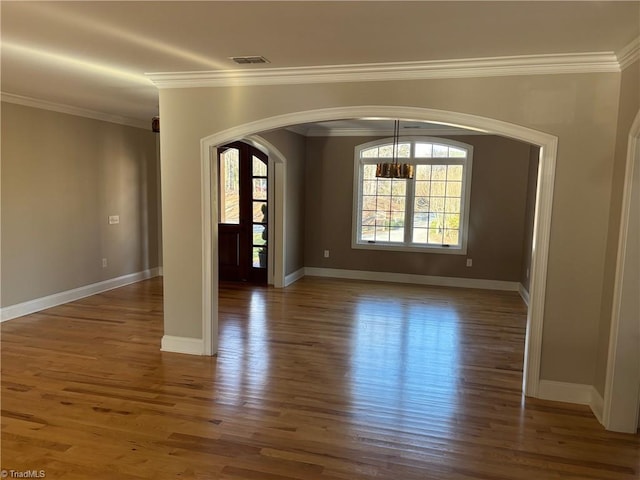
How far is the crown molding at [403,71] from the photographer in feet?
10.5

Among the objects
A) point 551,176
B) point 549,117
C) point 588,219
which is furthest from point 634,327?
point 549,117

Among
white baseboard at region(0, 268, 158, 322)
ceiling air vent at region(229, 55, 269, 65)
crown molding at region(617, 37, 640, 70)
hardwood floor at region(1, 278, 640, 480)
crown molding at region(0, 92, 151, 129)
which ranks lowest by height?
hardwood floor at region(1, 278, 640, 480)

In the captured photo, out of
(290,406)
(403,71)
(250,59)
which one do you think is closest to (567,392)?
(290,406)

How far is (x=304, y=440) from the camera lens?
115 inches

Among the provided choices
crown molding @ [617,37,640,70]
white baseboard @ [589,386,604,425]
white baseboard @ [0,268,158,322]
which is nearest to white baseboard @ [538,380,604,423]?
white baseboard @ [589,386,604,425]

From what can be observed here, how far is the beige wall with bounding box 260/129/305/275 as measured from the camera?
7090 mm

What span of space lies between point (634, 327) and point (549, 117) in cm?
155

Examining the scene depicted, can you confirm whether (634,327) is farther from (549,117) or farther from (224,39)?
(224,39)

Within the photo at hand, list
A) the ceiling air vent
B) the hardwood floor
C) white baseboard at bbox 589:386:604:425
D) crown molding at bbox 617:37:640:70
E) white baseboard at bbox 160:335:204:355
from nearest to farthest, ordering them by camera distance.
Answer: the hardwood floor, crown molding at bbox 617:37:640:70, white baseboard at bbox 589:386:604:425, the ceiling air vent, white baseboard at bbox 160:335:204:355

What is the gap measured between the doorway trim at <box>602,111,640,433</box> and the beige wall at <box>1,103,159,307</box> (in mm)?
5928

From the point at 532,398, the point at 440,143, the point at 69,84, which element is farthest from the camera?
the point at 440,143

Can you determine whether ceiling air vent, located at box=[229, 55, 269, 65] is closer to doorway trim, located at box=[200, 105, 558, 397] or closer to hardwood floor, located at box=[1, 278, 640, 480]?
doorway trim, located at box=[200, 105, 558, 397]

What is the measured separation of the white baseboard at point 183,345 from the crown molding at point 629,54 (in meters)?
4.01

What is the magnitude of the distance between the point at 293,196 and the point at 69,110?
335 cm
